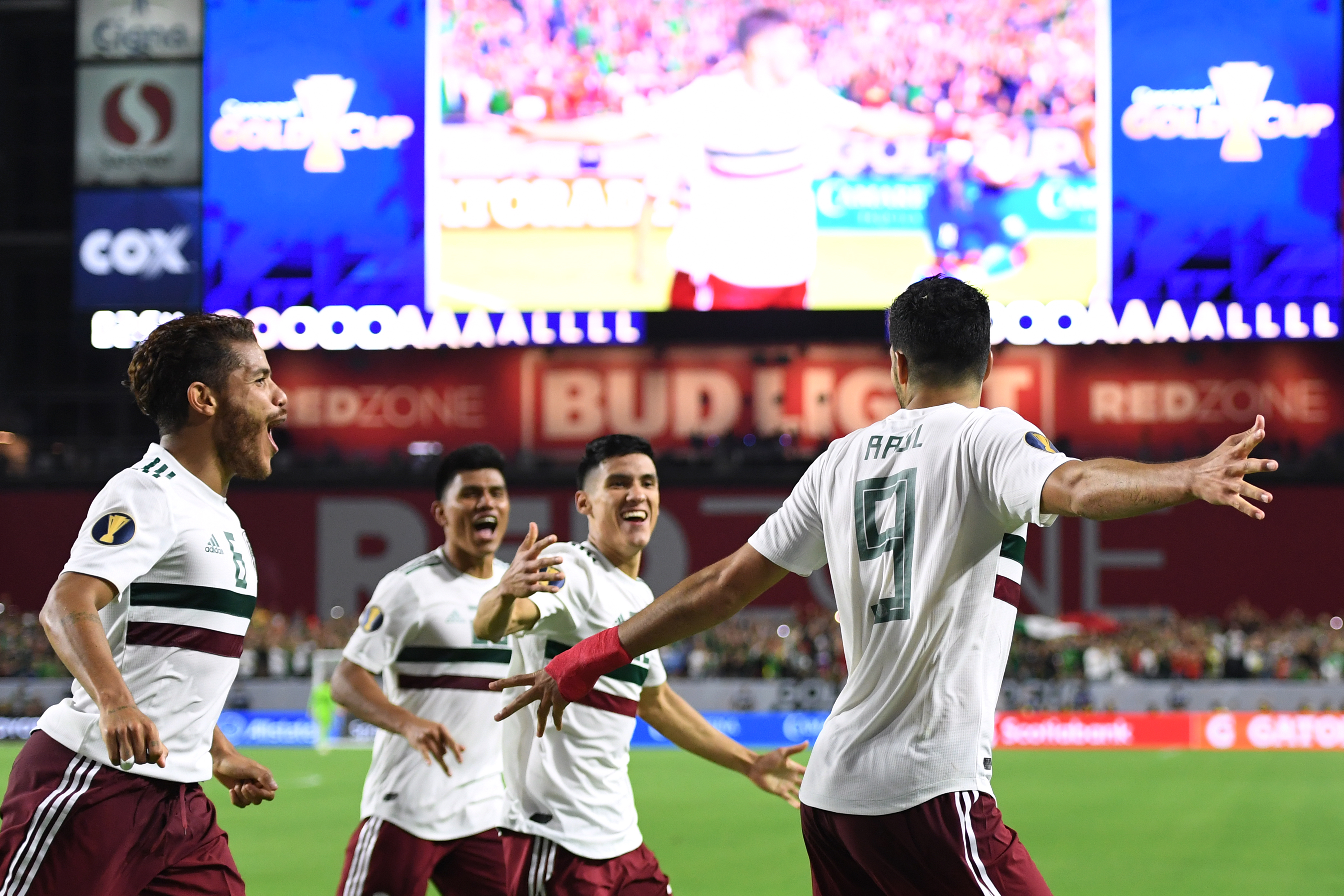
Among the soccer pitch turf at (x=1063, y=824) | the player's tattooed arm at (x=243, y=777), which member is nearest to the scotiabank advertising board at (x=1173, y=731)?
the soccer pitch turf at (x=1063, y=824)

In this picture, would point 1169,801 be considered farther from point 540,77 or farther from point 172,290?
point 172,290

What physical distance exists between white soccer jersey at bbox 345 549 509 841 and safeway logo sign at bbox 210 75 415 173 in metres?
25.1

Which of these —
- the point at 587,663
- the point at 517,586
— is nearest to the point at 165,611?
the point at 517,586

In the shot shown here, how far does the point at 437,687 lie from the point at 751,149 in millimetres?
24152

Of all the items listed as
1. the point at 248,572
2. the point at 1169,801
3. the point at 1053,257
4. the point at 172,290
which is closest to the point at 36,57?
the point at 172,290

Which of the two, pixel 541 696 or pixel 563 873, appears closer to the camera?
pixel 541 696

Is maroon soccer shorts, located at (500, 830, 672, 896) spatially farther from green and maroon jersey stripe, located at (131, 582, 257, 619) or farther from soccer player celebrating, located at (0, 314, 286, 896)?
green and maroon jersey stripe, located at (131, 582, 257, 619)

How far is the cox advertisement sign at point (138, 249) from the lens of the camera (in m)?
30.8

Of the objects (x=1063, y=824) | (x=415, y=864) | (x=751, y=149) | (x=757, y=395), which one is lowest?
(x=1063, y=824)

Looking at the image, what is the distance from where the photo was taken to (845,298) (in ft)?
94.3

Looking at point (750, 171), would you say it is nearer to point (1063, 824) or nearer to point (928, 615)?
point (1063, 824)

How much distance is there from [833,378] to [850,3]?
9.35m

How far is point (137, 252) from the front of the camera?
3100cm

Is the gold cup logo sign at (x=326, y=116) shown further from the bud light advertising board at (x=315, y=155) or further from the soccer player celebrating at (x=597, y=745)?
the soccer player celebrating at (x=597, y=745)
